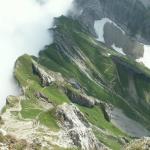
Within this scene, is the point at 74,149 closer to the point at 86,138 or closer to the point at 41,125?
the point at 86,138

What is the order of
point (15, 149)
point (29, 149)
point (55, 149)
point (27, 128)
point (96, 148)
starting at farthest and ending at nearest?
1. point (27, 128)
2. point (96, 148)
3. point (55, 149)
4. point (29, 149)
5. point (15, 149)

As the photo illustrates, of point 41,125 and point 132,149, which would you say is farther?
point 41,125

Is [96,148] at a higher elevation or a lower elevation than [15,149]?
higher

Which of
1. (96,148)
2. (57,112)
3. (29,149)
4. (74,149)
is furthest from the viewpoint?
(57,112)

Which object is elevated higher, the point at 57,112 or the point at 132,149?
the point at 57,112

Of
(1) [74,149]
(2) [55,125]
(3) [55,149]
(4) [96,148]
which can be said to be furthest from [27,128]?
(3) [55,149]

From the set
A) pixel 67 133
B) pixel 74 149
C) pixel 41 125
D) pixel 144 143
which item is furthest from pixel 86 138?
pixel 144 143

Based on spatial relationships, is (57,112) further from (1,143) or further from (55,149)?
(1,143)

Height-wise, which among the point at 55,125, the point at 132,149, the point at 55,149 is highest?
the point at 55,125

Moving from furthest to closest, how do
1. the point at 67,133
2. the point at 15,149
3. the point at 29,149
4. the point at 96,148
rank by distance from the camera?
1. the point at 96,148
2. the point at 67,133
3. the point at 29,149
4. the point at 15,149
